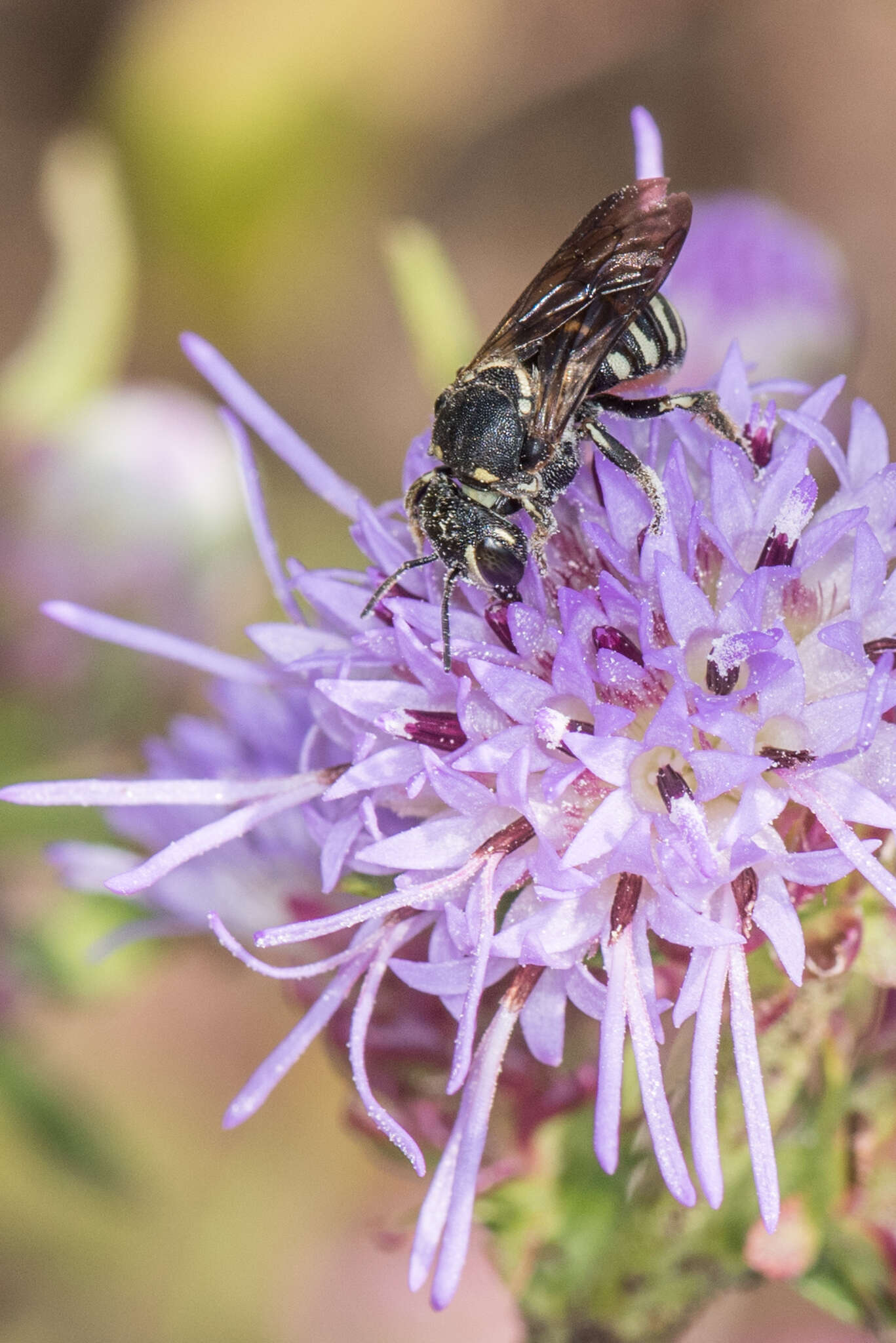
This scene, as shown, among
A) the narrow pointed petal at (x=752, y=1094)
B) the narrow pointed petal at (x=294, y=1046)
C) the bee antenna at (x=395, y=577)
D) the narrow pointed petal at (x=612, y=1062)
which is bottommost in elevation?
the narrow pointed petal at (x=752, y=1094)

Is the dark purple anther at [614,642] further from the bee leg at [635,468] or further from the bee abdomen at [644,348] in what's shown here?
the bee abdomen at [644,348]

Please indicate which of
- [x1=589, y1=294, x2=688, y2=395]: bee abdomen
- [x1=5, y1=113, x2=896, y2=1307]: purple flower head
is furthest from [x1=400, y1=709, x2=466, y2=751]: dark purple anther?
[x1=589, y1=294, x2=688, y2=395]: bee abdomen

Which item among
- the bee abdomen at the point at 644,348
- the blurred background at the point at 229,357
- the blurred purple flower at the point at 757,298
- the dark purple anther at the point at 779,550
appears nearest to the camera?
the dark purple anther at the point at 779,550

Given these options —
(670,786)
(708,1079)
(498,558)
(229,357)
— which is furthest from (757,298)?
(229,357)

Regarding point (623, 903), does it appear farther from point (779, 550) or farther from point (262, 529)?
point (262, 529)

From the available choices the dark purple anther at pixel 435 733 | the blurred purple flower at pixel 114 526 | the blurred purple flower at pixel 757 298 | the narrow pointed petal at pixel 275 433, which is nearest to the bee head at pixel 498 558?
the dark purple anther at pixel 435 733

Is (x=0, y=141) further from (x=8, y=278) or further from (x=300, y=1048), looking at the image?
(x=300, y=1048)
